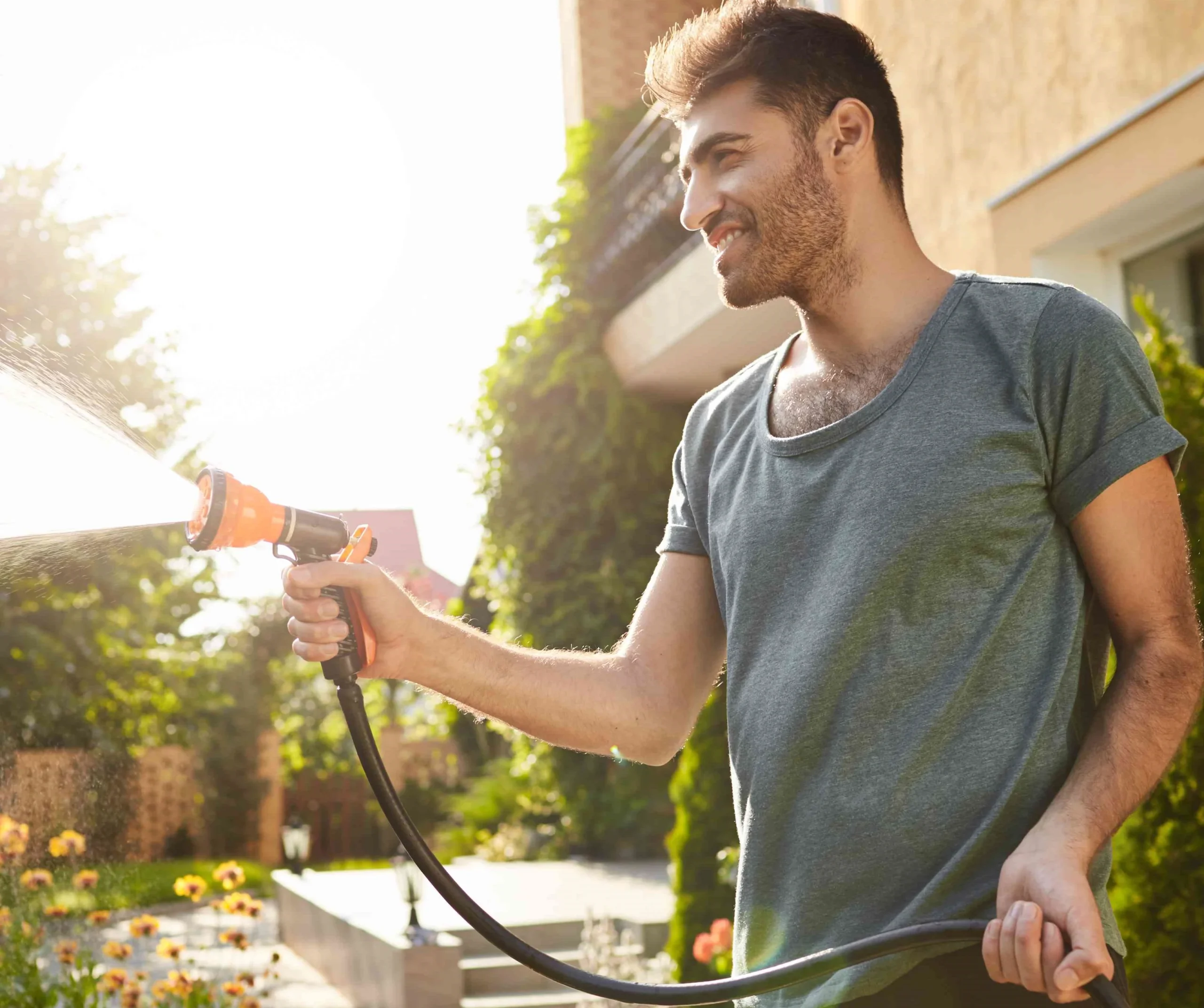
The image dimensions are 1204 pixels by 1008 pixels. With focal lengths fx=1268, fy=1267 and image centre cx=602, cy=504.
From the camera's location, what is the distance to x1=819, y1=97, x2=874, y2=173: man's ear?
1608 millimetres

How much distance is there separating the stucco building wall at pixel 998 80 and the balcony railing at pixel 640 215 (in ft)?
10.4

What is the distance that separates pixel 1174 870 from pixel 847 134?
2.05 m

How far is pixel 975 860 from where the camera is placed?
128 cm

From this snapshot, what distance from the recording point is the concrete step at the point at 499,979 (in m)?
6.42

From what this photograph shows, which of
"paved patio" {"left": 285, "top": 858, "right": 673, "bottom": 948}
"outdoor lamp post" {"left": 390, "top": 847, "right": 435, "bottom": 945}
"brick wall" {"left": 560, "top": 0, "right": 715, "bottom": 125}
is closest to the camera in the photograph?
"outdoor lamp post" {"left": 390, "top": 847, "right": 435, "bottom": 945}

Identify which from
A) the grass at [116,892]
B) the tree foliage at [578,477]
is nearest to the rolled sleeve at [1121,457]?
the grass at [116,892]

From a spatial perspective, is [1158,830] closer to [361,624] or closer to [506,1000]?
[361,624]

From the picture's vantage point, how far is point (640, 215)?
28.4 feet

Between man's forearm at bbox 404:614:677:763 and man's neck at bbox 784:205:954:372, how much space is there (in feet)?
1.58

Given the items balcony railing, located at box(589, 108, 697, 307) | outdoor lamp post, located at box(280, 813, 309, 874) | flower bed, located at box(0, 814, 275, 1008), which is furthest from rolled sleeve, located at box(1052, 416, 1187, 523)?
outdoor lamp post, located at box(280, 813, 309, 874)

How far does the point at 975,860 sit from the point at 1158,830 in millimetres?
1886

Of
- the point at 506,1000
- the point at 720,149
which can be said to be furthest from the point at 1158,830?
the point at 506,1000

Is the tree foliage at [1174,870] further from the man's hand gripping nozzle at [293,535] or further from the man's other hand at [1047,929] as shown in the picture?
the man's hand gripping nozzle at [293,535]

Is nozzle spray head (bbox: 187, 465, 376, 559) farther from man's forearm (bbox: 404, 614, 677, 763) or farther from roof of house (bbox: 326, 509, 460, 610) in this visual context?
man's forearm (bbox: 404, 614, 677, 763)
